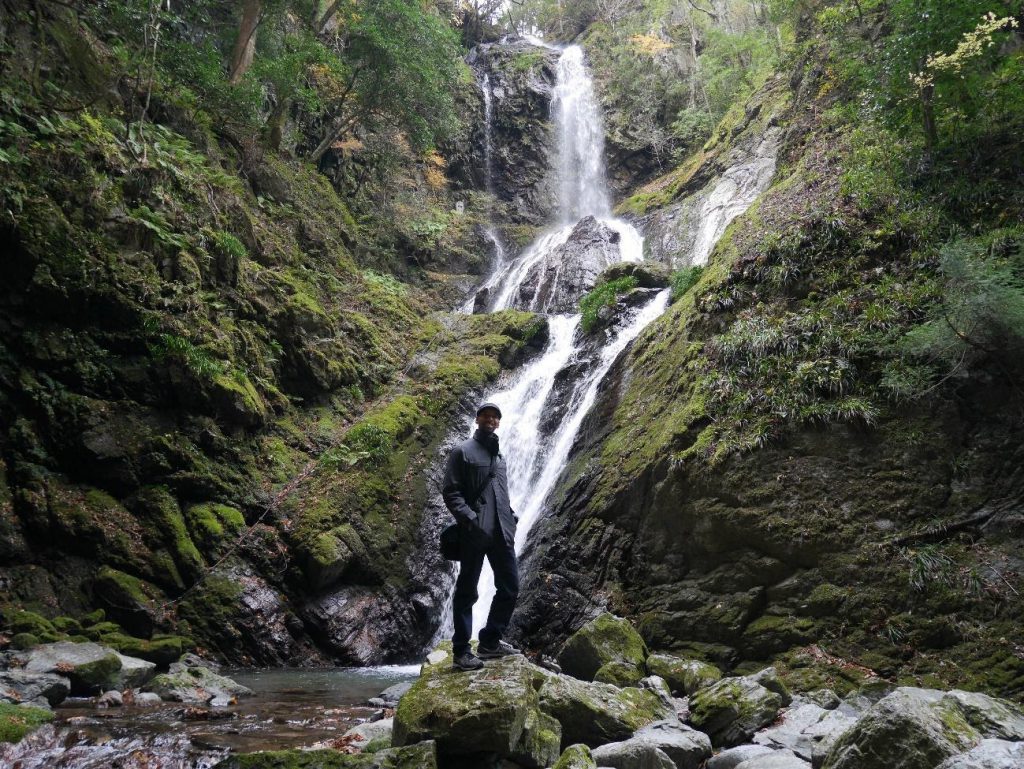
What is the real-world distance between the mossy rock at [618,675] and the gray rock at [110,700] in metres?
4.22

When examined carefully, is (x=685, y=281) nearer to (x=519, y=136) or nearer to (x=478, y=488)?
(x=478, y=488)

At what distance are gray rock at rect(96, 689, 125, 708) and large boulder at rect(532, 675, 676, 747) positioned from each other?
12.2 feet

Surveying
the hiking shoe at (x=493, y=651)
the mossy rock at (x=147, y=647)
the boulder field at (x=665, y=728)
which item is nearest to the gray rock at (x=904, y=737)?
the boulder field at (x=665, y=728)

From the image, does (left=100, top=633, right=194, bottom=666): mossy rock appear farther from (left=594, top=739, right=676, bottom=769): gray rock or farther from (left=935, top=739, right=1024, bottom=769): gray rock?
(left=935, top=739, right=1024, bottom=769): gray rock

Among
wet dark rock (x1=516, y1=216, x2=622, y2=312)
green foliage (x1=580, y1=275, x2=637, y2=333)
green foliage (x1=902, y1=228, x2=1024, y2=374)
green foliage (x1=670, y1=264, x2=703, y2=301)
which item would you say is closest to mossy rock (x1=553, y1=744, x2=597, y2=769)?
green foliage (x1=902, y1=228, x2=1024, y2=374)

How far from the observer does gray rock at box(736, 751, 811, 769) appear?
11.2 feet

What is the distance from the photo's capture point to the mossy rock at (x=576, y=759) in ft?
11.3

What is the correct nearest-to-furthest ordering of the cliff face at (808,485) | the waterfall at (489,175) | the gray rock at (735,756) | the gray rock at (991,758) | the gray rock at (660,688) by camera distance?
the gray rock at (991,758) → the gray rock at (735,756) → the gray rock at (660,688) → the cliff face at (808,485) → the waterfall at (489,175)

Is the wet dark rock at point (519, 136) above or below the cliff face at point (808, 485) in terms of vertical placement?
above

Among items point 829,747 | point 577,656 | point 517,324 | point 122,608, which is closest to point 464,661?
point 829,747

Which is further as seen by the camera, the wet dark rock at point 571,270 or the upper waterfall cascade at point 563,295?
the wet dark rock at point 571,270

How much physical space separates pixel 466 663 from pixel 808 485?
440 centimetres

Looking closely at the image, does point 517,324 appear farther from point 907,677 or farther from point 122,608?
point 907,677

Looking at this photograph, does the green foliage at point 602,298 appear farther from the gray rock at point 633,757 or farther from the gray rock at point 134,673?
the gray rock at point 633,757
